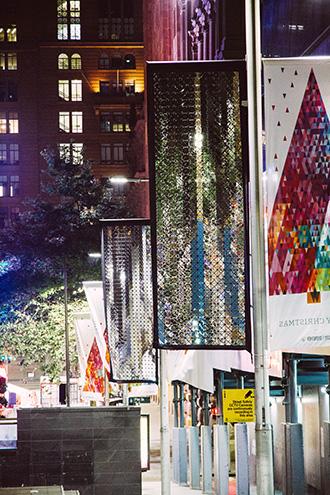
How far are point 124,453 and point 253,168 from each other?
14755 mm

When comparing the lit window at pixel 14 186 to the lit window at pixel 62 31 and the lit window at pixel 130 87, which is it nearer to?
the lit window at pixel 130 87

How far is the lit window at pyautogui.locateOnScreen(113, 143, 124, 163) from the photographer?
153 m

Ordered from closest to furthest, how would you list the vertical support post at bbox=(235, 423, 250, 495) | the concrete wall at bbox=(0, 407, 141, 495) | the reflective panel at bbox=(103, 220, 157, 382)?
the reflective panel at bbox=(103, 220, 157, 382), the concrete wall at bbox=(0, 407, 141, 495), the vertical support post at bbox=(235, 423, 250, 495)

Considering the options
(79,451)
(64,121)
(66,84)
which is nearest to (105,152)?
(64,121)

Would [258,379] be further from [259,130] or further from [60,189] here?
[60,189]

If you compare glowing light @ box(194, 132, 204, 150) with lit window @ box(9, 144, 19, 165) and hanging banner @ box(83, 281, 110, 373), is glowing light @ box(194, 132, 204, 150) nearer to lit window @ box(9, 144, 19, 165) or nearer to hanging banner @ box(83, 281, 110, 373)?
hanging banner @ box(83, 281, 110, 373)

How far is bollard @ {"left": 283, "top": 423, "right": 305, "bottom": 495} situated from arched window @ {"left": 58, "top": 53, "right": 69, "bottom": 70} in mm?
138511

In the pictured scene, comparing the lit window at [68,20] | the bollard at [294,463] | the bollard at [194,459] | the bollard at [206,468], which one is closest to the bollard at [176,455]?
the bollard at [194,459]

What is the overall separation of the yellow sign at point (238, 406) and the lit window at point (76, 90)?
134 meters

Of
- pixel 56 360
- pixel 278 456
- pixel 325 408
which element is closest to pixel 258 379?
pixel 325 408

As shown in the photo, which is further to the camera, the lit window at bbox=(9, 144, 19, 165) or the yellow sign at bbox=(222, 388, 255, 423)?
the lit window at bbox=(9, 144, 19, 165)

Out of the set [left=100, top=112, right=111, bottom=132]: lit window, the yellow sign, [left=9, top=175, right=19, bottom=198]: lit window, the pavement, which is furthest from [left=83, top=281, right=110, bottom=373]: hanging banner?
[left=9, top=175, right=19, bottom=198]: lit window

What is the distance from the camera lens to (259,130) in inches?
545

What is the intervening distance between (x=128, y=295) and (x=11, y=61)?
492ft
